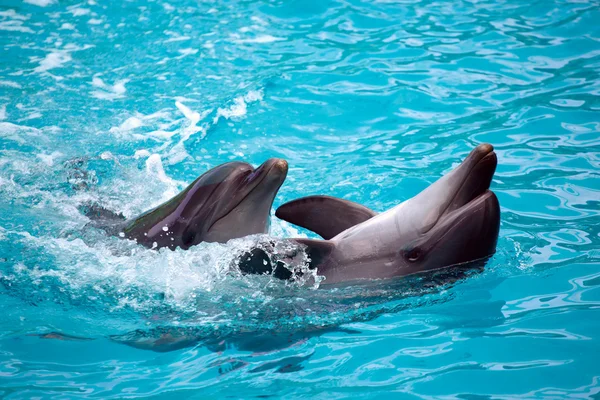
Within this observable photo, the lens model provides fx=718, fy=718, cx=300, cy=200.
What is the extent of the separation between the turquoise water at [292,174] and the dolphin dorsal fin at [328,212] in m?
0.66

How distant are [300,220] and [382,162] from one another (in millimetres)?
2781

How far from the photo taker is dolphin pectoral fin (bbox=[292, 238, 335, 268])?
551 cm

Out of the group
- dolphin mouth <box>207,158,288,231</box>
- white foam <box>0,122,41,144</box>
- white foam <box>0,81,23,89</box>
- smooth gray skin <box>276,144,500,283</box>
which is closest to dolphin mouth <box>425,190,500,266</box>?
smooth gray skin <box>276,144,500,283</box>

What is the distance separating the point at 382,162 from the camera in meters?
8.62

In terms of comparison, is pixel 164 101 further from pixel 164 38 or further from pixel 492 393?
pixel 492 393

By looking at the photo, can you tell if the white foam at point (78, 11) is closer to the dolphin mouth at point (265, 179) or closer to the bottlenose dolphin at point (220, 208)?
the bottlenose dolphin at point (220, 208)

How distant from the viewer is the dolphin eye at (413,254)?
212 inches

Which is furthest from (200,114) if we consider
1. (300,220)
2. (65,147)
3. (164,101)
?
(300,220)

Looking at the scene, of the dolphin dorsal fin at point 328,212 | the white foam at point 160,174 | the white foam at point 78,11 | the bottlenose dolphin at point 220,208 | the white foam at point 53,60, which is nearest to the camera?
the bottlenose dolphin at point 220,208

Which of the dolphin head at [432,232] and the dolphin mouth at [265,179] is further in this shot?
the dolphin mouth at [265,179]

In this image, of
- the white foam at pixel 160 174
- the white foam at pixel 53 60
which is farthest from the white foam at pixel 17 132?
the white foam at pixel 53 60

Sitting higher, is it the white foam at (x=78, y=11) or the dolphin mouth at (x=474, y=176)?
the dolphin mouth at (x=474, y=176)

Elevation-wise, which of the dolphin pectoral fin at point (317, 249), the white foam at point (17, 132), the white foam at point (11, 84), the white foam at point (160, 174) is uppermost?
the dolphin pectoral fin at point (317, 249)

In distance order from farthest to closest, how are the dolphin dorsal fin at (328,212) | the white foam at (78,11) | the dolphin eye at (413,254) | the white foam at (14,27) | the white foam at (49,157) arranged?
the white foam at (78,11) < the white foam at (14,27) < the white foam at (49,157) < the dolphin dorsal fin at (328,212) < the dolphin eye at (413,254)
